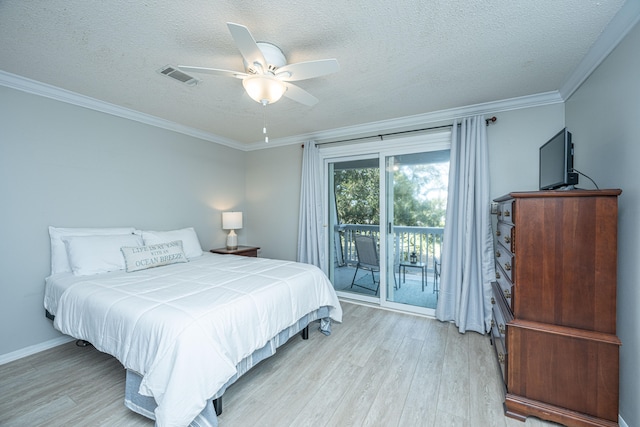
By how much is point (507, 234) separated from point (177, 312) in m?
2.41

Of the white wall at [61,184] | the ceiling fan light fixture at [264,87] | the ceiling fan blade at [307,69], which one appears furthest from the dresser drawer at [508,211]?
the white wall at [61,184]

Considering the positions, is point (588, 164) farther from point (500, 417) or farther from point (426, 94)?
point (500, 417)

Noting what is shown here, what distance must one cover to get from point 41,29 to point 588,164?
3.99 metres

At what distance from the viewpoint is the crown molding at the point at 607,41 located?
150cm

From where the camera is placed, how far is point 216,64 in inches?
83.4

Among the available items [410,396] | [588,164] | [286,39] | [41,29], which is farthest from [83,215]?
[588,164]

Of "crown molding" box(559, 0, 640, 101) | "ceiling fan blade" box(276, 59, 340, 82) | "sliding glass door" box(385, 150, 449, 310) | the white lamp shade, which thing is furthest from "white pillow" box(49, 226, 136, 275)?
"crown molding" box(559, 0, 640, 101)

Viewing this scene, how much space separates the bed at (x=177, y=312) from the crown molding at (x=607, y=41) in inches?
109

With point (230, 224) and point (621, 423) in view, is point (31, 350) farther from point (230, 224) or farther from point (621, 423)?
point (621, 423)

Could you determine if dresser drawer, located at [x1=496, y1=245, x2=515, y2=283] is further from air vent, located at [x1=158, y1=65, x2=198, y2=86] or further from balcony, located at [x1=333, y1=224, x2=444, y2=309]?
air vent, located at [x1=158, y1=65, x2=198, y2=86]

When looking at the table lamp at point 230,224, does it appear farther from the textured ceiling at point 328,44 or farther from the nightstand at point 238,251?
the textured ceiling at point 328,44

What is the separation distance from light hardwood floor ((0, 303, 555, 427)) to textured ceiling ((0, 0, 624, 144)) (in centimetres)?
247

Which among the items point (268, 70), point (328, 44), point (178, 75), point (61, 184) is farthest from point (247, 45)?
point (61, 184)

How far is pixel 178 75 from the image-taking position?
228 cm
